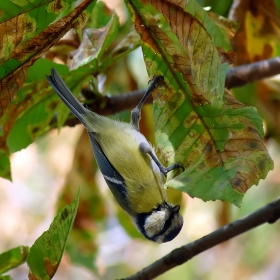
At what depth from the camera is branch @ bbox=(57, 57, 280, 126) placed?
2.04 metres

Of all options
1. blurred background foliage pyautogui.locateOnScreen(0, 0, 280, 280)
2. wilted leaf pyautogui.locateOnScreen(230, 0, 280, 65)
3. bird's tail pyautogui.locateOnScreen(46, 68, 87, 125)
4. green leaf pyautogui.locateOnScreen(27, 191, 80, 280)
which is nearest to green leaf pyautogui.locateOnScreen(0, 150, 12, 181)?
blurred background foliage pyautogui.locateOnScreen(0, 0, 280, 280)

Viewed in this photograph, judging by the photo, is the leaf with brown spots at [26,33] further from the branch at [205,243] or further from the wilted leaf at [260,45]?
the wilted leaf at [260,45]

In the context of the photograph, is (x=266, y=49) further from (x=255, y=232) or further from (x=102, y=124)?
(x=255, y=232)

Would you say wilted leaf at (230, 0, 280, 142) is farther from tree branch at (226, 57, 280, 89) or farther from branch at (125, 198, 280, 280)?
branch at (125, 198, 280, 280)

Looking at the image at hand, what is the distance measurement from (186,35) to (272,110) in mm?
1060

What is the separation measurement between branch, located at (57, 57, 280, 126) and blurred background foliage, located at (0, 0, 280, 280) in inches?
2.3

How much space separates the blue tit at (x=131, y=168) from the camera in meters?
2.42

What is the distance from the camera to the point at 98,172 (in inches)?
119

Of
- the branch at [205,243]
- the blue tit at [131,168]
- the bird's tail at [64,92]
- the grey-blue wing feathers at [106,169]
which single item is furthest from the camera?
the blue tit at [131,168]

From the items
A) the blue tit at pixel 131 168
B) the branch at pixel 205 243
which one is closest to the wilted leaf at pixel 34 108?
the blue tit at pixel 131 168

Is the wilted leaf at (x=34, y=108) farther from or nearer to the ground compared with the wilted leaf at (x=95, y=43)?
nearer to the ground

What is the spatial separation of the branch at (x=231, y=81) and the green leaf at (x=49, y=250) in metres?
0.87

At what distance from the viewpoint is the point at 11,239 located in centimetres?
429

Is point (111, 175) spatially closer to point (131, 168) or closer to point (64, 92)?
point (131, 168)
